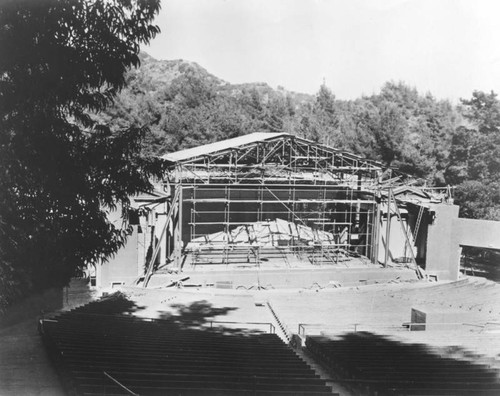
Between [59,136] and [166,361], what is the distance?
4.14 m

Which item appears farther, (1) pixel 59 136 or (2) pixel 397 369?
(2) pixel 397 369

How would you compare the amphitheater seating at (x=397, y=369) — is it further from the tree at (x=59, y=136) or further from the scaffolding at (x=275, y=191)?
the scaffolding at (x=275, y=191)

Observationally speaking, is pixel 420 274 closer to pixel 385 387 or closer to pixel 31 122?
pixel 385 387

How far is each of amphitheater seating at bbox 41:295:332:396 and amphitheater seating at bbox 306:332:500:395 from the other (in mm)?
996

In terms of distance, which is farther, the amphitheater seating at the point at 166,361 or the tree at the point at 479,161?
the tree at the point at 479,161

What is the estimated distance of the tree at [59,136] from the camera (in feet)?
22.9

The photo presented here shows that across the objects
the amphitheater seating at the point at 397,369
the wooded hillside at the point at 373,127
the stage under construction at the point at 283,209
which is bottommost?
the amphitheater seating at the point at 397,369

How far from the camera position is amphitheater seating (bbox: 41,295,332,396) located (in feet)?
21.6

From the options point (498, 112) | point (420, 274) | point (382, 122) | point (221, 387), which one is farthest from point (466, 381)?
point (382, 122)

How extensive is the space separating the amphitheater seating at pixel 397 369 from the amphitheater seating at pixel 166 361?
100 cm

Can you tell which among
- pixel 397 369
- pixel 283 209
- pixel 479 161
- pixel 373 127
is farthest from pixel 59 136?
pixel 373 127

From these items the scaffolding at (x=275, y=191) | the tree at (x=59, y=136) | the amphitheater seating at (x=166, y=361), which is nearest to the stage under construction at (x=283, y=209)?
the scaffolding at (x=275, y=191)

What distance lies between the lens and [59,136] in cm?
764

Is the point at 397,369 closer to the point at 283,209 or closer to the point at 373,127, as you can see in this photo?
the point at 283,209
